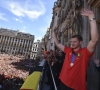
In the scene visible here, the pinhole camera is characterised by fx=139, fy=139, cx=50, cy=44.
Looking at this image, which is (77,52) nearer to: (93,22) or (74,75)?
(74,75)

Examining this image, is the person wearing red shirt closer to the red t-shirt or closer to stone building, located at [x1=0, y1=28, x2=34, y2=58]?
the red t-shirt

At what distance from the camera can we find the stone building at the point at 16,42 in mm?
96250

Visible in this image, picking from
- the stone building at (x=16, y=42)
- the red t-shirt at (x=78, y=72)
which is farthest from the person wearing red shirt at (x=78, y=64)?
the stone building at (x=16, y=42)

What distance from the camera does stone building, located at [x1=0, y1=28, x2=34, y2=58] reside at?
96250 mm

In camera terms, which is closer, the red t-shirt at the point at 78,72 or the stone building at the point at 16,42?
the red t-shirt at the point at 78,72

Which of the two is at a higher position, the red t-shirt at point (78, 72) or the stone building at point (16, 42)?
the stone building at point (16, 42)

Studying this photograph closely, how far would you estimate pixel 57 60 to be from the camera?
4.78 m

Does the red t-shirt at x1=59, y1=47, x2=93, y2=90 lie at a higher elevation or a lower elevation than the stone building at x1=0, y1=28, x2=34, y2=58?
lower

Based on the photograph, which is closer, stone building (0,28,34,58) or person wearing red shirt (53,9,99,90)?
person wearing red shirt (53,9,99,90)

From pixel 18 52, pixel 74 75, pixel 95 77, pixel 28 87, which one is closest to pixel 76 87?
pixel 74 75

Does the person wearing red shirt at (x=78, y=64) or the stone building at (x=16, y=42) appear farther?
the stone building at (x=16, y=42)

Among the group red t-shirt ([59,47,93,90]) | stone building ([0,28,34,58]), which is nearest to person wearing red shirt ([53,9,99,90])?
red t-shirt ([59,47,93,90])

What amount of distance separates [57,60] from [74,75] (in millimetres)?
2619

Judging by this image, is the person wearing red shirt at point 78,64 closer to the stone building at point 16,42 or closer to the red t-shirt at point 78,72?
the red t-shirt at point 78,72
